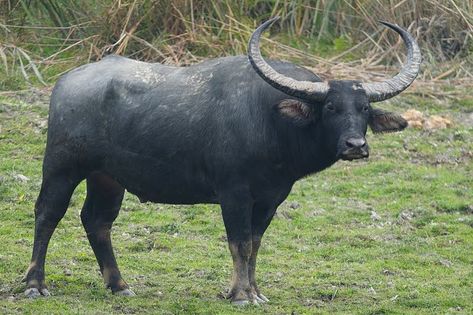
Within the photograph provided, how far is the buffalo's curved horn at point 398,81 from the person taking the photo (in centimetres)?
917

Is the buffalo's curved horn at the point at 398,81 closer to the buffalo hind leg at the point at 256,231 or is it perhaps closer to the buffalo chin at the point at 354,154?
the buffalo chin at the point at 354,154

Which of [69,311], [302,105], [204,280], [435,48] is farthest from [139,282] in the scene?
[435,48]

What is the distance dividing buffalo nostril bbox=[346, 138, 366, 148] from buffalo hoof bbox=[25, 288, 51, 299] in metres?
2.45

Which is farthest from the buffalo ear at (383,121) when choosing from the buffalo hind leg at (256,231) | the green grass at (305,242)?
the green grass at (305,242)

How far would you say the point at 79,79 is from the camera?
970 cm

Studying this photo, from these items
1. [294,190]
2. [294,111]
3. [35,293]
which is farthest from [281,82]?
[294,190]

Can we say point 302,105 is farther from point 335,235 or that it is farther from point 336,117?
point 335,235

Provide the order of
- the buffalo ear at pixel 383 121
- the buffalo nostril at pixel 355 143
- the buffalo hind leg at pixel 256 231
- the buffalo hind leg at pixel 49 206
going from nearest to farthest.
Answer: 1. the buffalo nostril at pixel 355 143
2. the buffalo hind leg at pixel 256 231
3. the buffalo ear at pixel 383 121
4. the buffalo hind leg at pixel 49 206

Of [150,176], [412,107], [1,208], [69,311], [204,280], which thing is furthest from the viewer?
[412,107]

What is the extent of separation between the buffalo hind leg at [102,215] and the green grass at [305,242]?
0.67 ft

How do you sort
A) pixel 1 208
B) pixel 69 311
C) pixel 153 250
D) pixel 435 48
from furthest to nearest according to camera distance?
pixel 435 48 → pixel 1 208 → pixel 153 250 → pixel 69 311

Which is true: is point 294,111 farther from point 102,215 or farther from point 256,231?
point 102,215

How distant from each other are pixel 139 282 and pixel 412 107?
700 centimetres

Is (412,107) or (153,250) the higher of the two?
(153,250)
